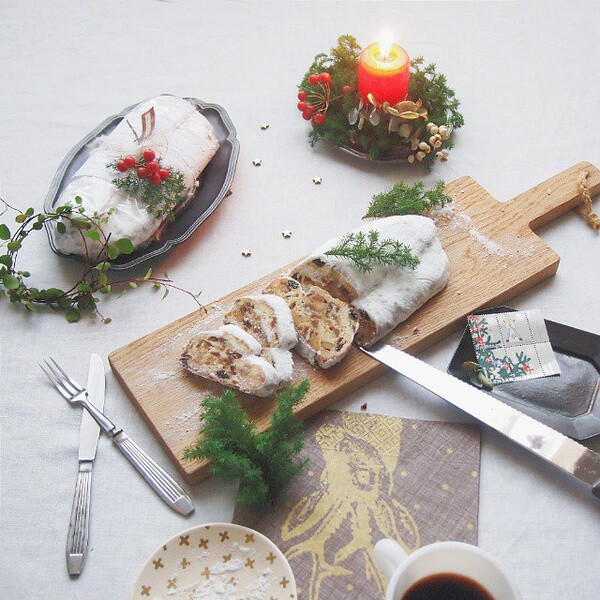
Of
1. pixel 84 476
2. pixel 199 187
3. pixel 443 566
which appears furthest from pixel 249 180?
pixel 443 566

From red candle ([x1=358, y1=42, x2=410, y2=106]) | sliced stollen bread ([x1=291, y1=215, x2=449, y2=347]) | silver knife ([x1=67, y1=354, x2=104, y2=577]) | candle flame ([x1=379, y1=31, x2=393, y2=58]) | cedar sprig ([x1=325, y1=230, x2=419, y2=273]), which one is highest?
candle flame ([x1=379, y1=31, x2=393, y2=58])

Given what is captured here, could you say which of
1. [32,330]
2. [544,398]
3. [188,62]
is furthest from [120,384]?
[188,62]

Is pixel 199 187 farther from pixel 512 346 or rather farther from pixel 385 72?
pixel 512 346

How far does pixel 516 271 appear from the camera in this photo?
67.3 inches

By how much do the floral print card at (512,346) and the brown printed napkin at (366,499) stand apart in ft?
0.49

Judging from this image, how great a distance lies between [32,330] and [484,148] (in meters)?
1.19

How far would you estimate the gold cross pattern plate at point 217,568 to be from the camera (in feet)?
4.18

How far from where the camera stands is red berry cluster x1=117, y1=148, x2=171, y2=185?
5.71 ft

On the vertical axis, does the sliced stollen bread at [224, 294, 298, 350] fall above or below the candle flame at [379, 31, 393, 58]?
below

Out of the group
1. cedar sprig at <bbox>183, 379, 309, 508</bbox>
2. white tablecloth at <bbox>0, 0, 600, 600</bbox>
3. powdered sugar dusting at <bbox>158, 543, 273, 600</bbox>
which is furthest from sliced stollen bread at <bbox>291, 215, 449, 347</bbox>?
powdered sugar dusting at <bbox>158, 543, 273, 600</bbox>

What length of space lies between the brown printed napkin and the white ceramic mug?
22 centimetres

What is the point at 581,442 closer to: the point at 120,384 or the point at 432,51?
the point at 120,384

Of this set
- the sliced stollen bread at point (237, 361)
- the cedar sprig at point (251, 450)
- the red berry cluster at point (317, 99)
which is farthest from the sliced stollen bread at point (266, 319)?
the red berry cluster at point (317, 99)

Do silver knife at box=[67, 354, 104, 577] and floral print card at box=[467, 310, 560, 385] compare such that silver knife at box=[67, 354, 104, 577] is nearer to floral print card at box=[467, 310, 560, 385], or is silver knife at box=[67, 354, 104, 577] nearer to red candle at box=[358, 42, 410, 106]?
floral print card at box=[467, 310, 560, 385]
